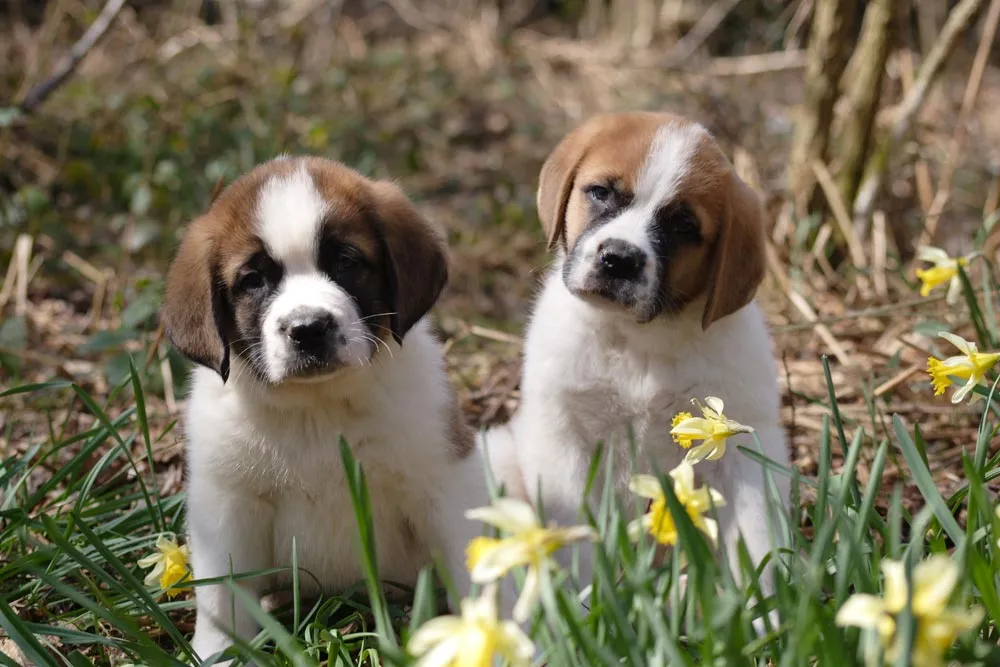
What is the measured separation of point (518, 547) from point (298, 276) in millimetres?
1590

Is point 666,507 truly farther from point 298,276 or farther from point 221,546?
point 221,546

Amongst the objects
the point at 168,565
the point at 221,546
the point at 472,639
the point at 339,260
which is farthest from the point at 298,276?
the point at 472,639

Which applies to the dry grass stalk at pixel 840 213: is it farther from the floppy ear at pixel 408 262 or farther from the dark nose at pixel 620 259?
the floppy ear at pixel 408 262

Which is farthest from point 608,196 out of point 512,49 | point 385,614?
point 512,49

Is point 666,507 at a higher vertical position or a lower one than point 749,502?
higher

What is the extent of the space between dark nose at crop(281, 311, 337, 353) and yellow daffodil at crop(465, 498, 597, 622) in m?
1.27

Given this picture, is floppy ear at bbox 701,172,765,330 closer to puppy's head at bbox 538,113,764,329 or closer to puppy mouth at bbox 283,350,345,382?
puppy's head at bbox 538,113,764,329

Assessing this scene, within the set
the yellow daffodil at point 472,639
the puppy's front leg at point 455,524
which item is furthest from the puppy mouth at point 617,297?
the yellow daffodil at point 472,639

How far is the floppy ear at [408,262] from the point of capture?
10.6ft

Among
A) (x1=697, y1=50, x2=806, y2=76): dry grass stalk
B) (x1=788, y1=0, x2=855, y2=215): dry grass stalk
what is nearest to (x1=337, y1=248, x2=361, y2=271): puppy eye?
(x1=788, y1=0, x2=855, y2=215): dry grass stalk

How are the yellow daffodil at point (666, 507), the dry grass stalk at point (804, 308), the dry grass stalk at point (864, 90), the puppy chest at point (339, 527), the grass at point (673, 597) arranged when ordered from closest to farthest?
the grass at point (673, 597)
the yellow daffodil at point (666, 507)
the puppy chest at point (339, 527)
the dry grass stalk at point (804, 308)
the dry grass stalk at point (864, 90)

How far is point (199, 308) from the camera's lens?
10.4ft

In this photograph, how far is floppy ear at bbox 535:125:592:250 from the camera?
12.2 feet

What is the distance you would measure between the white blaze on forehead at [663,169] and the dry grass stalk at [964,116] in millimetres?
2624
